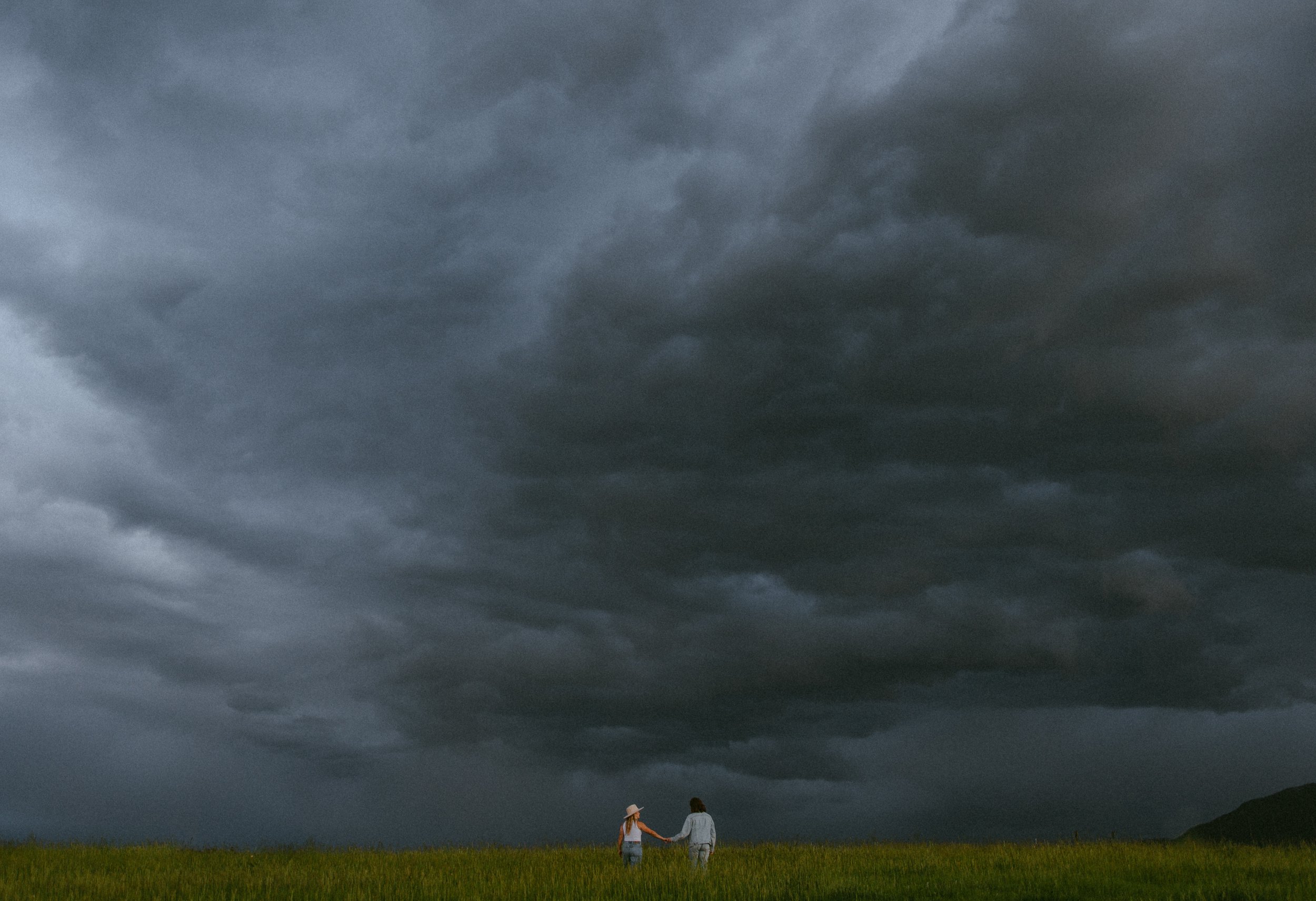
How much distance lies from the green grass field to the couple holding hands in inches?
18.0

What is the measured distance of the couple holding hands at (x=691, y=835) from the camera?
2355 cm

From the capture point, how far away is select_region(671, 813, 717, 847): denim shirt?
932 inches

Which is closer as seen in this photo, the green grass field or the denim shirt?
the green grass field

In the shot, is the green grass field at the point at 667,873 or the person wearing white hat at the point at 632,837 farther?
the person wearing white hat at the point at 632,837

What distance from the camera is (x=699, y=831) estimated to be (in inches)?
937

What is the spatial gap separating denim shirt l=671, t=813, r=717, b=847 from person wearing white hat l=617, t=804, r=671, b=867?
0.79 meters

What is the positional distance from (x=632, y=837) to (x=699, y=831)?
6.66ft

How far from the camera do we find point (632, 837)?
24.9 metres

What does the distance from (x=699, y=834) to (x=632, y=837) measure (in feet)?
6.69

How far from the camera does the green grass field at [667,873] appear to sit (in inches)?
816

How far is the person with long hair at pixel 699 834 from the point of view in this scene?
2341 cm

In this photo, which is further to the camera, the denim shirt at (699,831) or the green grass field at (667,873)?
the denim shirt at (699,831)

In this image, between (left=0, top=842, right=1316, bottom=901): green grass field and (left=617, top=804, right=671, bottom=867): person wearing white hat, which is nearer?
(left=0, top=842, right=1316, bottom=901): green grass field

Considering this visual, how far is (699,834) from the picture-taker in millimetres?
23750
